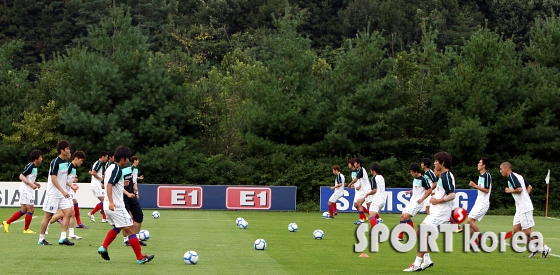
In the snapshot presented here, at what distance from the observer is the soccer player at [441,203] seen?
45.7ft

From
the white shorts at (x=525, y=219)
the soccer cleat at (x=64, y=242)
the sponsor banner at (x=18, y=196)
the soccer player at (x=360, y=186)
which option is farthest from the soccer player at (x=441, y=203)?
the sponsor banner at (x=18, y=196)

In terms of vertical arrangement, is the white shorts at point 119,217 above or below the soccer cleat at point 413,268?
above

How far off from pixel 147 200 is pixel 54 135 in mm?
8797

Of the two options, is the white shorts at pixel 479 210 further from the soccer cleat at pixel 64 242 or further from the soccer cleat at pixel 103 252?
the soccer cleat at pixel 64 242

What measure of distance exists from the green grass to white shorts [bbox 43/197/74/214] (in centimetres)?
78

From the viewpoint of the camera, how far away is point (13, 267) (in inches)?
537

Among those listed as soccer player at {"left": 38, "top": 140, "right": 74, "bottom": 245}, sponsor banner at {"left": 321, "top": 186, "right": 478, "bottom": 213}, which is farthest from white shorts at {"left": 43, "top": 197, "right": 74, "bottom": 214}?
sponsor banner at {"left": 321, "top": 186, "right": 478, "bottom": 213}

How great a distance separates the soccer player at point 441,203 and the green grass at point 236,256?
1.43 ft

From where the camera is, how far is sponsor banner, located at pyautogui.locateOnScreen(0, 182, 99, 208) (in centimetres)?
3588

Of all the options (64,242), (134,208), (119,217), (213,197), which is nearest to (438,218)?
(119,217)

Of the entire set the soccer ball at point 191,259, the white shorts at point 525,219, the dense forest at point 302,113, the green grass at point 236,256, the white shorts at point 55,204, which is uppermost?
the dense forest at point 302,113

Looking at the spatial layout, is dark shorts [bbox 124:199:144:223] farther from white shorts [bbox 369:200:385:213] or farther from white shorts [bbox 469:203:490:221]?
white shorts [bbox 369:200:385:213]

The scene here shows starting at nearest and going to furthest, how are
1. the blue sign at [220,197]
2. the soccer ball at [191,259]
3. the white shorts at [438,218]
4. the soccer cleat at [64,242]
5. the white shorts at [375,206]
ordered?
the soccer ball at [191,259] < the white shorts at [438,218] < the soccer cleat at [64,242] < the white shorts at [375,206] < the blue sign at [220,197]

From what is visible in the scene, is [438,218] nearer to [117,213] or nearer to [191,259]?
[191,259]
